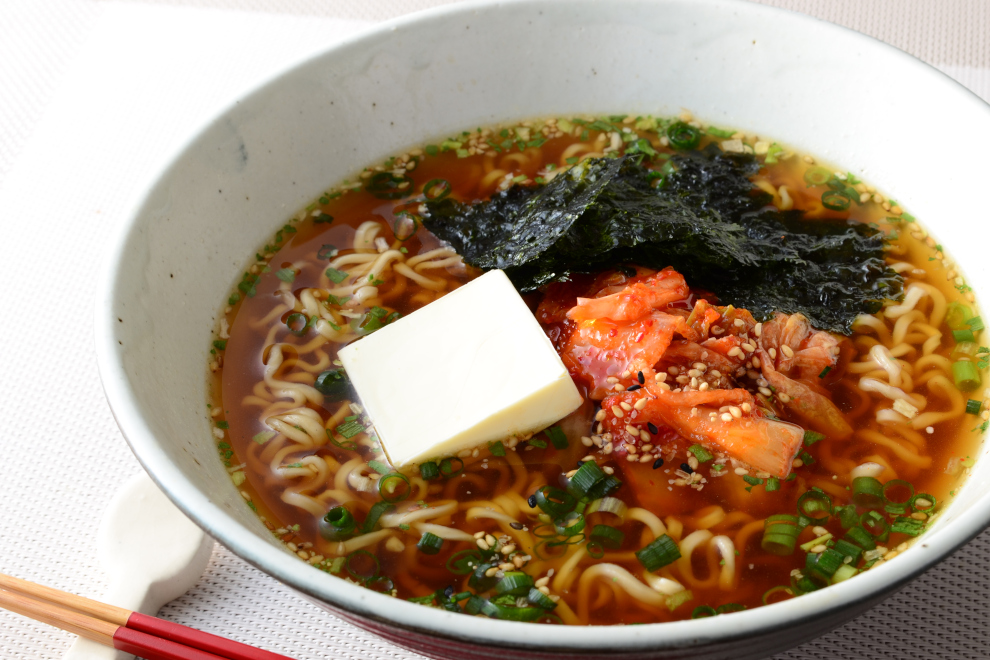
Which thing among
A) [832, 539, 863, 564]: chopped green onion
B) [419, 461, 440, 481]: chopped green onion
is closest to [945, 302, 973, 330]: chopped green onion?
[832, 539, 863, 564]: chopped green onion

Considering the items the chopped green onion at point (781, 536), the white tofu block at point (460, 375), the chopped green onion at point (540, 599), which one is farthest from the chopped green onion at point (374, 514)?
the chopped green onion at point (781, 536)

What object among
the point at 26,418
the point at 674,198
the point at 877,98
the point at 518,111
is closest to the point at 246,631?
the point at 26,418

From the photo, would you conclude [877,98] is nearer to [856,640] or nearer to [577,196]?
[577,196]

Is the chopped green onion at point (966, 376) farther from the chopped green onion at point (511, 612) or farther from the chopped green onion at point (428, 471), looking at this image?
the chopped green onion at point (428, 471)

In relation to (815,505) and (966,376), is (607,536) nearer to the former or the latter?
(815,505)

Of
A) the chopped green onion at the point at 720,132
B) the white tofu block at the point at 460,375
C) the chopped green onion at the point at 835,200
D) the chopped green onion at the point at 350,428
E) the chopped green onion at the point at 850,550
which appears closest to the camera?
the chopped green onion at the point at 850,550

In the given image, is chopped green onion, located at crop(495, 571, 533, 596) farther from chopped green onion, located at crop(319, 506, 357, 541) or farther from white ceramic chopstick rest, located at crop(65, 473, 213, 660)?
white ceramic chopstick rest, located at crop(65, 473, 213, 660)

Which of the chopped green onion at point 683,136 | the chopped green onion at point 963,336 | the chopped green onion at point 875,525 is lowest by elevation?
the chopped green onion at point 875,525
